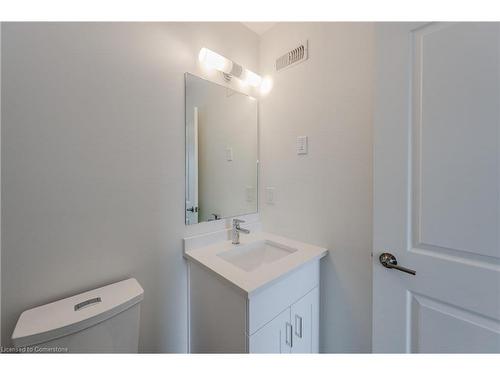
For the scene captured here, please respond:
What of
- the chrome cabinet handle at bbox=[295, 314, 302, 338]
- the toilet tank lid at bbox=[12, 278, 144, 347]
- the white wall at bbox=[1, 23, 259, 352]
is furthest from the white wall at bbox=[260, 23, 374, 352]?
the toilet tank lid at bbox=[12, 278, 144, 347]

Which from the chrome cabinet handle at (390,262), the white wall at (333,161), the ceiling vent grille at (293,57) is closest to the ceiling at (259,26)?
the white wall at (333,161)

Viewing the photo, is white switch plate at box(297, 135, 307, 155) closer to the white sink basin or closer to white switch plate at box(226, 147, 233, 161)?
white switch plate at box(226, 147, 233, 161)

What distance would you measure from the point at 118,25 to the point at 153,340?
4.98ft

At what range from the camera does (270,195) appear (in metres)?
1.52

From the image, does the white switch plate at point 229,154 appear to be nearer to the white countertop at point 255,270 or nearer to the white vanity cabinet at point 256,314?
the white countertop at point 255,270

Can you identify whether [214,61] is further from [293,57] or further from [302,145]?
[302,145]

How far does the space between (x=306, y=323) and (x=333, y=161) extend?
888mm

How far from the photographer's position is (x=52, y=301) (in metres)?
0.83

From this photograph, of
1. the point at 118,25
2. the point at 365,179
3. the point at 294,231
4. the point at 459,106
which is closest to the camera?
the point at 459,106

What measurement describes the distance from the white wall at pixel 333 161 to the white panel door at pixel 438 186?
0.64 ft

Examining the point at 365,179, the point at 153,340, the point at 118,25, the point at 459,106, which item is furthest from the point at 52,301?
the point at 459,106

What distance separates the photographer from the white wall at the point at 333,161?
107cm
